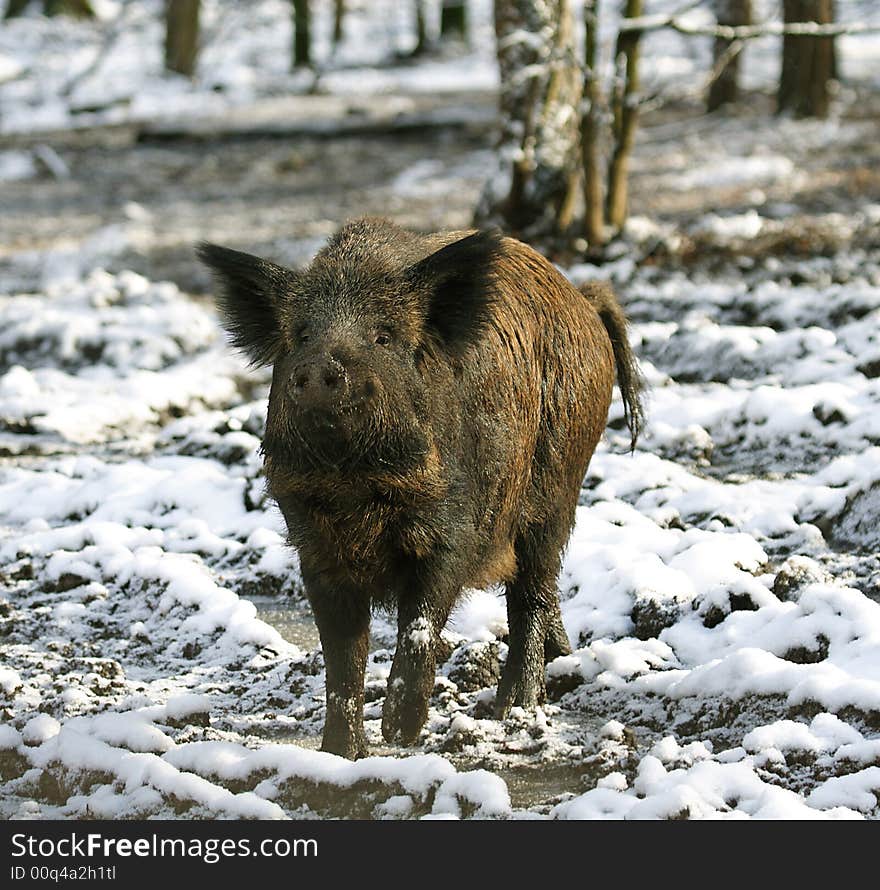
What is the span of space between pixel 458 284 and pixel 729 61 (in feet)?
46.2

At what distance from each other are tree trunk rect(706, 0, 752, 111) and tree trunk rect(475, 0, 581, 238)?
256 inches

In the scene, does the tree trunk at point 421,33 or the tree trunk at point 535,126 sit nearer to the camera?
the tree trunk at point 535,126

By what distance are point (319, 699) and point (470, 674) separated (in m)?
0.55

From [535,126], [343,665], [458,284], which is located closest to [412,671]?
[343,665]

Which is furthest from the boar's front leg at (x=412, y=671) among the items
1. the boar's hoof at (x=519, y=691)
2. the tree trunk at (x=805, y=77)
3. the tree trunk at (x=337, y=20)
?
the tree trunk at (x=337, y=20)

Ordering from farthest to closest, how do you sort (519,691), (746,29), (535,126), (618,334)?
(535,126), (746,29), (618,334), (519,691)

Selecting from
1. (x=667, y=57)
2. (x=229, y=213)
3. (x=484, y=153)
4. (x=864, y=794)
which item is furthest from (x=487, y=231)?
(x=667, y=57)

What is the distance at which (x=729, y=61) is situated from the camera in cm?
1761

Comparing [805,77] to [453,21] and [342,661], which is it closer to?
[342,661]

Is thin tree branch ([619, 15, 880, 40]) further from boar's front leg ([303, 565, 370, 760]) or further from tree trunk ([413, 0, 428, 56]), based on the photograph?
tree trunk ([413, 0, 428, 56])

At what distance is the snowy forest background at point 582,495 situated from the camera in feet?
14.0

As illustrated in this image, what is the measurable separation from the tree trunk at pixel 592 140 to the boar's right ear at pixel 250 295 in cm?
722

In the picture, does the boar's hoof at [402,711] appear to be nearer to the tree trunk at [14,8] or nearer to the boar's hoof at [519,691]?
the boar's hoof at [519,691]
